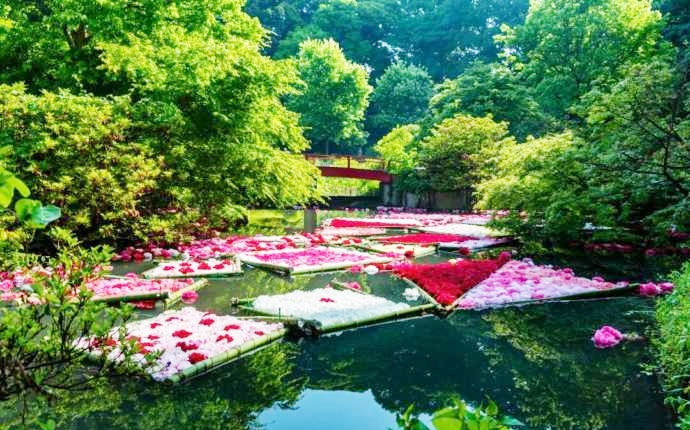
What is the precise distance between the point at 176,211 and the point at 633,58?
27061 millimetres

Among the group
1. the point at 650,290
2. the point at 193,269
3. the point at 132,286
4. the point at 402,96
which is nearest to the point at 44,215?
the point at 132,286

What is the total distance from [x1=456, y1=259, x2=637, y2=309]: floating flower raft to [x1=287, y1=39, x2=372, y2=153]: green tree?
36614 mm

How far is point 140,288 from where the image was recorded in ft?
24.8

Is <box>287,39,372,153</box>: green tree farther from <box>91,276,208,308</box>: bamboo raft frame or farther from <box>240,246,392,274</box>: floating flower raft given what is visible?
<box>91,276,208,308</box>: bamboo raft frame

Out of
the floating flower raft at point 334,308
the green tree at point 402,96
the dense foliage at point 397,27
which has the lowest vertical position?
the floating flower raft at point 334,308

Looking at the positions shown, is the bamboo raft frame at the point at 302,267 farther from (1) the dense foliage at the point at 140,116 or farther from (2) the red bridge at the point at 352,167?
(2) the red bridge at the point at 352,167

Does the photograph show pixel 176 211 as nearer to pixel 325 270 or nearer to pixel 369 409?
pixel 325 270

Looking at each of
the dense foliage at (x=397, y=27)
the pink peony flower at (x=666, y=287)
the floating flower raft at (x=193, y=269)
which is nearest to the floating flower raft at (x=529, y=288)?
the pink peony flower at (x=666, y=287)

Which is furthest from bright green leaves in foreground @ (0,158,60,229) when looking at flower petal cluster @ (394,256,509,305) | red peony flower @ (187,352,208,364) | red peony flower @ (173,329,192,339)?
flower petal cluster @ (394,256,509,305)

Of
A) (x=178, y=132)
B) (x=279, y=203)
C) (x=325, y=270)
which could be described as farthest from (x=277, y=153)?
(x=325, y=270)

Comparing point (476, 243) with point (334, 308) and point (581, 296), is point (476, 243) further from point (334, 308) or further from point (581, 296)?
point (334, 308)

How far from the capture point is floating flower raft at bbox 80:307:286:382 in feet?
14.9

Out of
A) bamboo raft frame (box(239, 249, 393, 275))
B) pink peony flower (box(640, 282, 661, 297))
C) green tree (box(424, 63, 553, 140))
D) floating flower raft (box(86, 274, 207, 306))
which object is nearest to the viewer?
floating flower raft (box(86, 274, 207, 306))

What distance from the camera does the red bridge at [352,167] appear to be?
31.2 meters
